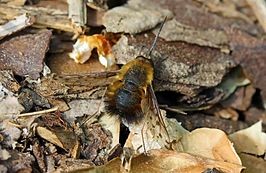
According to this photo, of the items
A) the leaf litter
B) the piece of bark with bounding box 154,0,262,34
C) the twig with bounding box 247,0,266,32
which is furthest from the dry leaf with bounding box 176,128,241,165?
the twig with bounding box 247,0,266,32

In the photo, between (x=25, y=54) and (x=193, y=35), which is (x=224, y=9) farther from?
(x=25, y=54)

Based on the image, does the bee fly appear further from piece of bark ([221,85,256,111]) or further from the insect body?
piece of bark ([221,85,256,111])

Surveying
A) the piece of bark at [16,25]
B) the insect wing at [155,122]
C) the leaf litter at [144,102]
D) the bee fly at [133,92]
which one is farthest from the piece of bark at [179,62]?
the piece of bark at [16,25]

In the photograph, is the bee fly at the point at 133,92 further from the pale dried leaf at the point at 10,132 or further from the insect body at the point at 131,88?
the pale dried leaf at the point at 10,132

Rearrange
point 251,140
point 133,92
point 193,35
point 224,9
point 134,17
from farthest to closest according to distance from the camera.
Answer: point 224,9 → point 193,35 → point 134,17 → point 251,140 → point 133,92

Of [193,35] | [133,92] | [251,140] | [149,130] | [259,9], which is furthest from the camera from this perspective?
[259,9]

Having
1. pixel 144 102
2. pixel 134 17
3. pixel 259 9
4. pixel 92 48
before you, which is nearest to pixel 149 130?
pixel 144 102

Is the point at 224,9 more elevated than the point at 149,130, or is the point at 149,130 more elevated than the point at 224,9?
the point at 224,9

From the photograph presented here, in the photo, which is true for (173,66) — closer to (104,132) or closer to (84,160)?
(104,132)

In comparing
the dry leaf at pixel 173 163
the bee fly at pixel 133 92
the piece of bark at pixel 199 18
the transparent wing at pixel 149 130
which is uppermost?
the piece of bark at pixel 199 18
